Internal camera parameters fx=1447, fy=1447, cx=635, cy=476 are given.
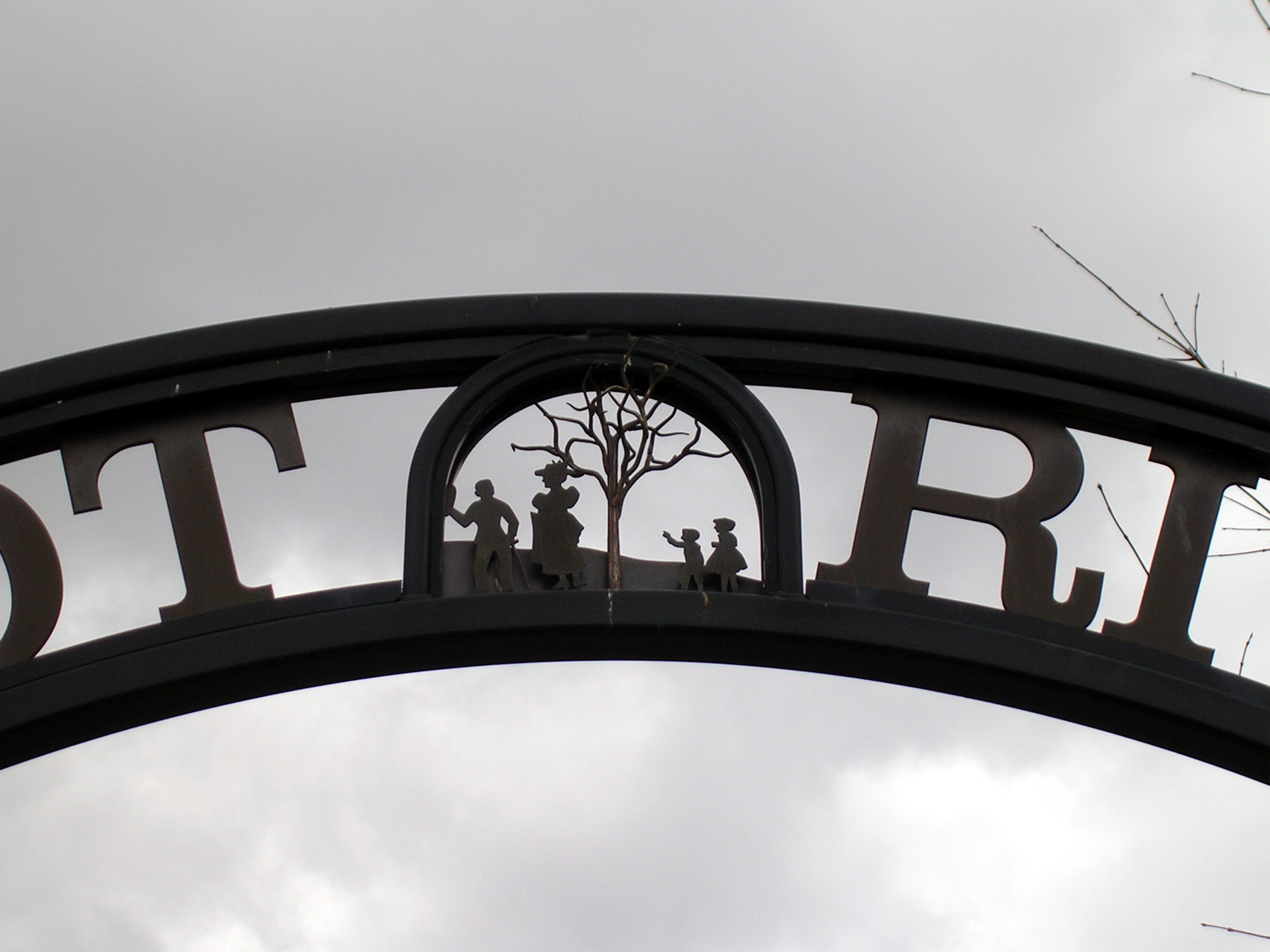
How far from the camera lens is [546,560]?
345 cm

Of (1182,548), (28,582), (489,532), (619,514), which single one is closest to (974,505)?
(1182,548)

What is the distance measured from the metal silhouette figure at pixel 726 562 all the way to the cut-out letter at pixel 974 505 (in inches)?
7.8

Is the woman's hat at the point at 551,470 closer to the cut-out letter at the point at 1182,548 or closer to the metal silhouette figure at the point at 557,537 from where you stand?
the metal silhouette figure at the point at 557,537

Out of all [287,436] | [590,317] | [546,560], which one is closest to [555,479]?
[546,560]

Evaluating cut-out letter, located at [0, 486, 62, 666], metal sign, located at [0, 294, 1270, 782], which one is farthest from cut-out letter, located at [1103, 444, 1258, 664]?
cut-out letter, located at [0, 486, 62, 666]

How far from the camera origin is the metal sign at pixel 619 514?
3.33m

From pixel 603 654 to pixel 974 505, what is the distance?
3.21ft

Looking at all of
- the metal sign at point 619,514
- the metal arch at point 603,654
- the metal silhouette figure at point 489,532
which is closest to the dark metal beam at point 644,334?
the metal sign at point 619,514

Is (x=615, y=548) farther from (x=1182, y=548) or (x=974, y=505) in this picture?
(x=1182, y=548)

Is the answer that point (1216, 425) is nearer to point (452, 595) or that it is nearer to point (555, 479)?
point (555, 479)

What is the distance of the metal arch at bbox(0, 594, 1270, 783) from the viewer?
3277 mm

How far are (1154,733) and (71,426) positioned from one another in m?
2.71

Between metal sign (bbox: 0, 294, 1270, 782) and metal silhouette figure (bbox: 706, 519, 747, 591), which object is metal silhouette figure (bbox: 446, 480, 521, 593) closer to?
metal sign (bbox: 0, 294, 1270, 782)

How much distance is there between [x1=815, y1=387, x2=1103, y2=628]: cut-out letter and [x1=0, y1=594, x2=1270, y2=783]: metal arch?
0.09 m
